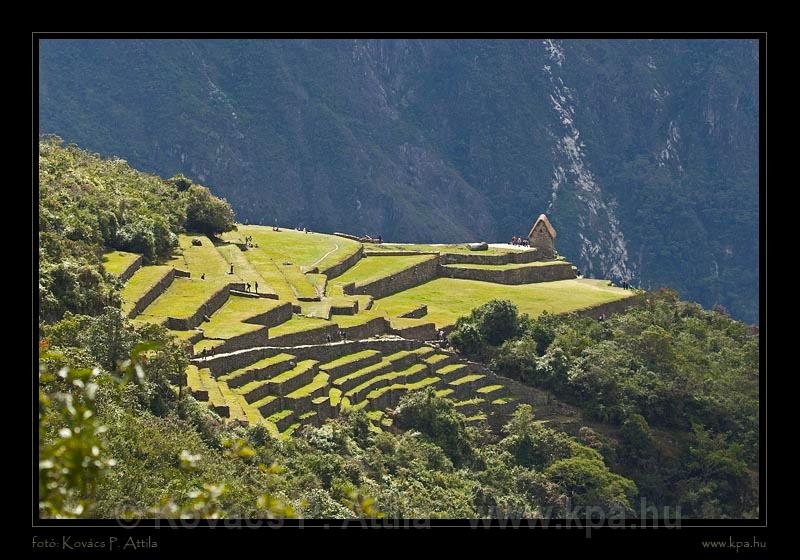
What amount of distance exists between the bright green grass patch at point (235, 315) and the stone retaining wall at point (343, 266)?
7.52 meters

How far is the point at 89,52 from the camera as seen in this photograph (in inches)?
5290

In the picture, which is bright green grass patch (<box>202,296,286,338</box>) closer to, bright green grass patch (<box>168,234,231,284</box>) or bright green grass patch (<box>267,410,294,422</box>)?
bright green grass patch (<box>168,234,231,284</box>)

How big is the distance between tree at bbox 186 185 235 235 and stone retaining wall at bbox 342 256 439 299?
18.9 ft

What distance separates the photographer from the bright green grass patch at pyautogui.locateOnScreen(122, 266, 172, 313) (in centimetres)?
2748

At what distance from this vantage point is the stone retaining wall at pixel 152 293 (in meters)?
27.1

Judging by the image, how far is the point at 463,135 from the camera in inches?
6024

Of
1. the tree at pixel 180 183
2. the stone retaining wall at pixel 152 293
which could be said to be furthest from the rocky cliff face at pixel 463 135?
the stone retaining wall at pixel 152 293

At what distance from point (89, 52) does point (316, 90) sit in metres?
24.2

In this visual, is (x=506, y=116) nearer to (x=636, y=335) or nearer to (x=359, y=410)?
(x=636, y=335)

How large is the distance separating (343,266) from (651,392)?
1132cm

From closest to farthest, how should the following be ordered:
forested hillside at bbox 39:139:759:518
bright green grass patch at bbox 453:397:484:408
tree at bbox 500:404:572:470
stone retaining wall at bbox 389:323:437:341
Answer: forested hillside at bbox 39:139:759:518 < tree at bbox 500:404:572:470 < bright green grass patch at bbox 453:397:484:408 < stone retaining wall at bbox 389:323:437:341

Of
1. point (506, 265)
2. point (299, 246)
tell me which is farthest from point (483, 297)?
point (299, 246)

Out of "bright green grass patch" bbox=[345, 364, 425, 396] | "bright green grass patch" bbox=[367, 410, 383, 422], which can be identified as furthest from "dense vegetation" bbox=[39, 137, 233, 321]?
"bright green grass patch" bbox=[367, 410, 383, 422]
